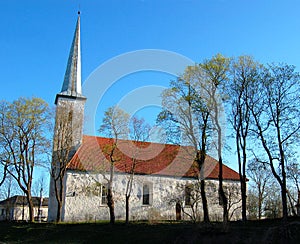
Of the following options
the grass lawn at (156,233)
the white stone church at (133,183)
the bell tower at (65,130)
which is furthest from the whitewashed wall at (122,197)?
the grass lawn at (156,233)

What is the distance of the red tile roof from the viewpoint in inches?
1014

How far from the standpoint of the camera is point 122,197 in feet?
99.7

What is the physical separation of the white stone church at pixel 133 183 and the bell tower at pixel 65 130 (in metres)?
0.11

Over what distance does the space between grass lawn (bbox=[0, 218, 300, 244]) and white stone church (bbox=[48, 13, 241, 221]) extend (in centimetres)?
525

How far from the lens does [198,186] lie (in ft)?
84.3

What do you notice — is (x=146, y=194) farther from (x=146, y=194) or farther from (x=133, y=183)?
(x=133, y=183)

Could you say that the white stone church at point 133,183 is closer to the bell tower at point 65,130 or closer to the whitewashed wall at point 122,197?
the whitewashed wall at point 122,197

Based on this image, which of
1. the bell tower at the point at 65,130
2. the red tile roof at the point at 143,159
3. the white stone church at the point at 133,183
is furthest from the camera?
the bell tower at the point at 65,130

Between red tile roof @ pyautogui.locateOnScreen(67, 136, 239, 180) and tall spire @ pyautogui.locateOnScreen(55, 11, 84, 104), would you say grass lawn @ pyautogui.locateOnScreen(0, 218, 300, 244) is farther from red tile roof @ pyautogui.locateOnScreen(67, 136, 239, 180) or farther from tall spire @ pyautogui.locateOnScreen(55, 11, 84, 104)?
tall spire @ pyautogui.locateOnScreen(55, 11, 84, 104)

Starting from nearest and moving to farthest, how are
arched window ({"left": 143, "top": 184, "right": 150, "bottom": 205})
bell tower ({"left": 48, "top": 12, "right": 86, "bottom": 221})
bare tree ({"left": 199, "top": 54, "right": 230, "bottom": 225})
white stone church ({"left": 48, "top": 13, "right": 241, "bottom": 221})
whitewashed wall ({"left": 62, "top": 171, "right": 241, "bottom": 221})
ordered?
bare tree ({"left": 199, "top": 54, "right": 230, "bottom": 225}) < white stone church ({"left": 48, "top": 13, "right": 241, "bottom": 221}) < bell tower ({"left": 48, "top": 12, "right": 86, "bottom": 221}) < whitewashed wall ({"left": 62, "top": 171, "right": 241, "bottom": 221}) < arched window ({"left": 143, "top": 184, "right": 150, "bottom": 205})

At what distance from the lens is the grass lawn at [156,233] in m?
13.5

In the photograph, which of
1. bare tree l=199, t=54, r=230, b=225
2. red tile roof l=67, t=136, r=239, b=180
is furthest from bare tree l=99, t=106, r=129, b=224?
bare tree l=199, t=54, r=230, b=225

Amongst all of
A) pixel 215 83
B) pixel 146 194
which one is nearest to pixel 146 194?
pixel 146 194

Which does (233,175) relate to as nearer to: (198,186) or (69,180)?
(198,186)
